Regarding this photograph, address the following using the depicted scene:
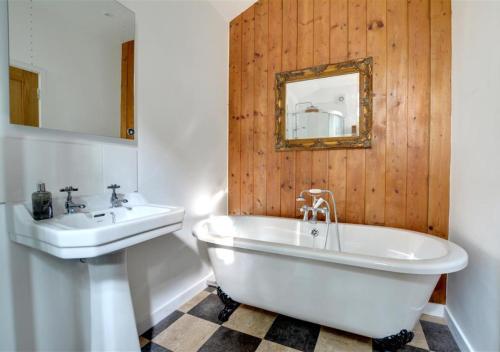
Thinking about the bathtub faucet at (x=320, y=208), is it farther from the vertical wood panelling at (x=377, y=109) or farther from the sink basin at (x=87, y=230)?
the sink basin at (x=87, y=230)

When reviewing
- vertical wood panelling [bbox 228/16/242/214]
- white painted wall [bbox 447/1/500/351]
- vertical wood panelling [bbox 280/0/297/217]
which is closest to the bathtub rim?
white painted wall [bbox 447/1/500/351]

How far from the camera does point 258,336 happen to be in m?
1.44

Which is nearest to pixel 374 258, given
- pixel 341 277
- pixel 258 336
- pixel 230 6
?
pixel 341 277

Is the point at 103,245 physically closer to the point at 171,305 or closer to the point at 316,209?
the point at 171,305

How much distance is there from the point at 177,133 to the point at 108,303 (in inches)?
44.4

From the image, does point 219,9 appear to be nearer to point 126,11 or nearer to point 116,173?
point 126,11

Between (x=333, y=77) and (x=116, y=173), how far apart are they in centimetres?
176

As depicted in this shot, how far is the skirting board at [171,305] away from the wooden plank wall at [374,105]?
752 mm

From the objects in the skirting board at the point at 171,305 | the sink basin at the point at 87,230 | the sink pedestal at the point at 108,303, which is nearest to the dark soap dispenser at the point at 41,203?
the sink basin at the point at 87,230

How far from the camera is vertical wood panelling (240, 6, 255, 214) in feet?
7.45

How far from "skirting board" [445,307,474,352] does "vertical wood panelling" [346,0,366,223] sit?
0.78m

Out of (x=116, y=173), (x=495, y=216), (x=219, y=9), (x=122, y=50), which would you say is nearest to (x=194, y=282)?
(x=116, y=173)

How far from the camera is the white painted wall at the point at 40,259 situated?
0.94 m

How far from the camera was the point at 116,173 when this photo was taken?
1.34m
